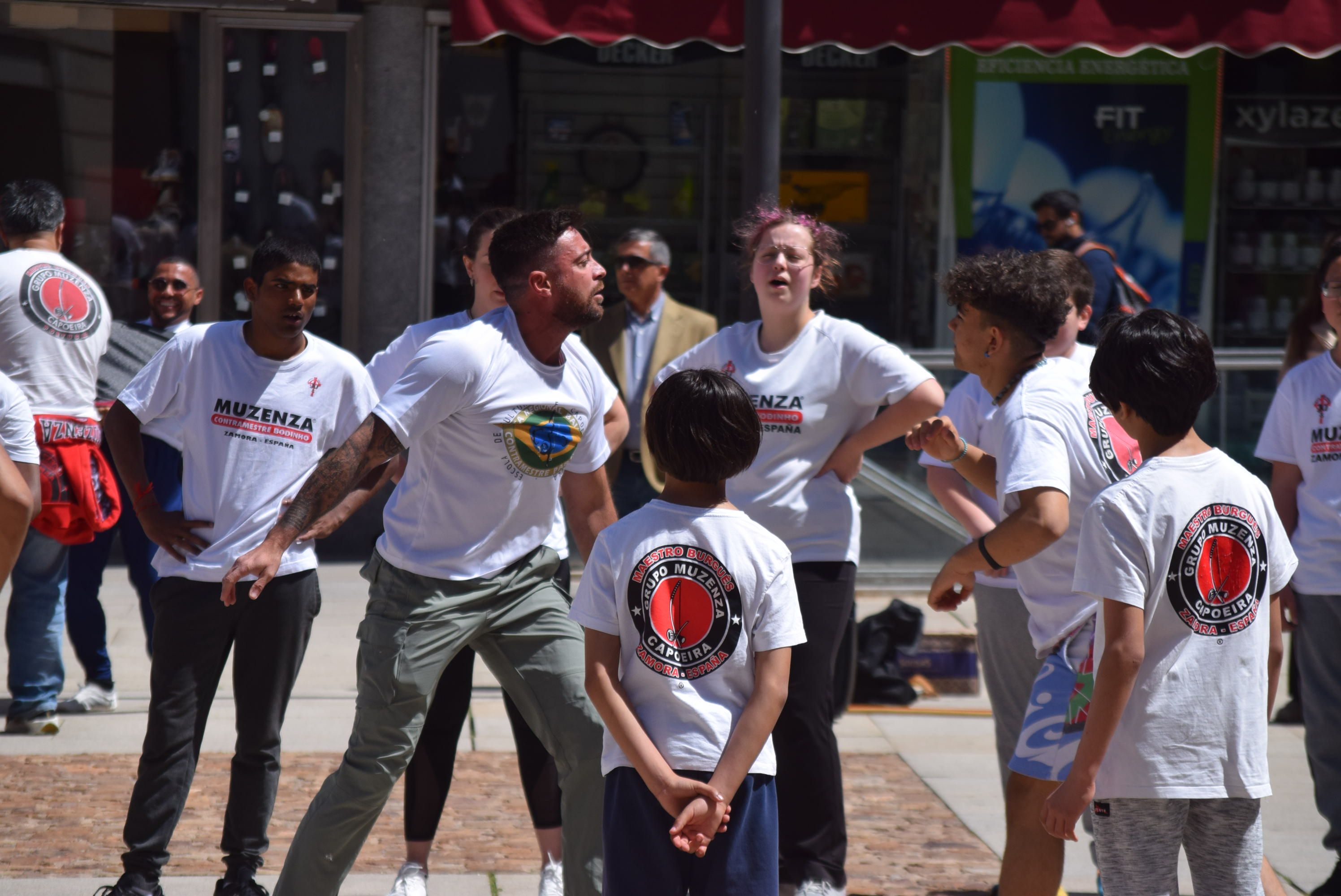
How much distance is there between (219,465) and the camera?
4199mm

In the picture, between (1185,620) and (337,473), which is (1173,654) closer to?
(1185,620)

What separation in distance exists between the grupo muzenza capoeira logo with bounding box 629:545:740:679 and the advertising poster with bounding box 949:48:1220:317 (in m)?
7.71

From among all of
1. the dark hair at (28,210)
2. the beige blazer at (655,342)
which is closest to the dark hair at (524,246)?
the dark hair at (28,210)

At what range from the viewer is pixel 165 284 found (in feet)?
21.8

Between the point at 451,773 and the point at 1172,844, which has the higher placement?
the point at 1172,844

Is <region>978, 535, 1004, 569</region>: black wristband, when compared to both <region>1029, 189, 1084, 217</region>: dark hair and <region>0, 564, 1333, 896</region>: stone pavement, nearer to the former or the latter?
<region>0, 564, 1333, 896</region>: stone pavement

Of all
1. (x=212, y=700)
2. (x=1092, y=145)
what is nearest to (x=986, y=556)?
(x=212, y=700)

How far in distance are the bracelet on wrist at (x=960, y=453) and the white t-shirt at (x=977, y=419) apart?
7cm

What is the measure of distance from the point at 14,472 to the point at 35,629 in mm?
2805

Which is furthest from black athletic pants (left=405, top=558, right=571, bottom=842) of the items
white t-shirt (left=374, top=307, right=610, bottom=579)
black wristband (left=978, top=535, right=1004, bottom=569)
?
black wristband (left=978, top=535, right=1004, bottom=569)

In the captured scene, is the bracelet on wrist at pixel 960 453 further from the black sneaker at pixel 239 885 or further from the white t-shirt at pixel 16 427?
the white t-shirt at pixel 16 427

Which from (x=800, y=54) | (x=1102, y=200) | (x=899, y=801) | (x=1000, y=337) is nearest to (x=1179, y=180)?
(x=1102, y=200)

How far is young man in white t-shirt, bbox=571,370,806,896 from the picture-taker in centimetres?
299

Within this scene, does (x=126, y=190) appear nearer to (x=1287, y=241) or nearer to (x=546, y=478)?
(x=546, y=478)
